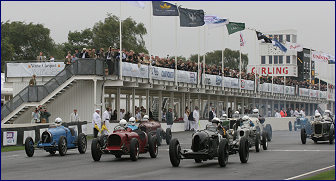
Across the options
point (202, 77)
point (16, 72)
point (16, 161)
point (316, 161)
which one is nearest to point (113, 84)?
point (16, 72)

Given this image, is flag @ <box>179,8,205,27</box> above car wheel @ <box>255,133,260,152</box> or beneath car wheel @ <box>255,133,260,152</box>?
above

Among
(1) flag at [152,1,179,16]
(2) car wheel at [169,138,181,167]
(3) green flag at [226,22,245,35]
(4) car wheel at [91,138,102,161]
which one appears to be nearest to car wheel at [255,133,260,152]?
(4) car wheel at [91,138,102,161]

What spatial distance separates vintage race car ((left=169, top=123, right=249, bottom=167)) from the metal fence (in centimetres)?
2167

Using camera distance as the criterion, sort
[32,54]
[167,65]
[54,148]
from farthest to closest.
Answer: [32,54] → [167,65] → [54,148]

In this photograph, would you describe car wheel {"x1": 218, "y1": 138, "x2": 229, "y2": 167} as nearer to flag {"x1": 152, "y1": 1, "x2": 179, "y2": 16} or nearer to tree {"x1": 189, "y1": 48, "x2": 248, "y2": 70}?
flag {"x1": 152, "y1": 1, "x2": 179, "y2": 16}

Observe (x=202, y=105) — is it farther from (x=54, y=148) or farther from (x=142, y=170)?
(x=142, y=170)

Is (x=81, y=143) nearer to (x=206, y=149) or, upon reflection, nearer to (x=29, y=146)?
(x=29, y=146)

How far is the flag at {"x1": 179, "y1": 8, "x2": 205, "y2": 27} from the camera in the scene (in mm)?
49000

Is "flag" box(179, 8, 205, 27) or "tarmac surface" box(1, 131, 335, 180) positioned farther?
"flag" box(179, 8, 205, 27)

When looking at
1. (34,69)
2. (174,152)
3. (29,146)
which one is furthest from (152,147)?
(34,69)

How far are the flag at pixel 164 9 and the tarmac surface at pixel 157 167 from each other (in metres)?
18.5

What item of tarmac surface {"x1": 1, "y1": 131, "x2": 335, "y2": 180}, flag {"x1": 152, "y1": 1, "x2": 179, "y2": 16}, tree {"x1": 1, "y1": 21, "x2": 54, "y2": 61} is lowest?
tarmac surface {"x1": 1, "y1": 131, "x2": 335, "y2": 180}

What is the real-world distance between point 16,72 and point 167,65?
10.8 metres

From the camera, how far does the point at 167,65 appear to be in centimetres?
5134
